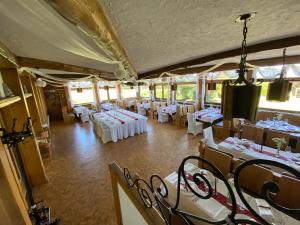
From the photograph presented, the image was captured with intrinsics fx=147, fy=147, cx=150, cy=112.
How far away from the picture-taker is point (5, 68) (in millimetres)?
2525

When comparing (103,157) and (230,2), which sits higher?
(230,2)

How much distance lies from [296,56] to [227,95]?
331 cm

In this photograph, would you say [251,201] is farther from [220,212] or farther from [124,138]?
[124,138]

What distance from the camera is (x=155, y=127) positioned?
22.2ft

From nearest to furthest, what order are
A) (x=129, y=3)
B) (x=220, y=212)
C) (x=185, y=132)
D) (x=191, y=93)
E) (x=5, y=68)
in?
(x=129, y=3)
(x=220, y=212)
(x=5, y=68)
(x=185, y=132)
(x=191, y=93)

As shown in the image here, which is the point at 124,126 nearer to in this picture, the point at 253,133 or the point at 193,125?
the point at 193,125

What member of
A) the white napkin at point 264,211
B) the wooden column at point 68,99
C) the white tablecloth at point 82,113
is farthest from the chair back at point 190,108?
the wooden column at point 68,99

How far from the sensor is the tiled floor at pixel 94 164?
257 centimetres

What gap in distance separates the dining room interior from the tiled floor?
0.09ft

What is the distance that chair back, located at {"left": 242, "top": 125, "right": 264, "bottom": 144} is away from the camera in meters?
3.57

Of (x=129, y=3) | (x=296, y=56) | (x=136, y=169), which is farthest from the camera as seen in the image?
(x=136, y=169)

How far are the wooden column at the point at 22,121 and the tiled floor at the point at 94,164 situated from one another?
31 centimetres

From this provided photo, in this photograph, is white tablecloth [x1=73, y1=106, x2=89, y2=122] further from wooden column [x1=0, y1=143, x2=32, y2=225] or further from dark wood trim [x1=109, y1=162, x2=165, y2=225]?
wooden column [x1=0, y1=143, x2=32, y2=225]

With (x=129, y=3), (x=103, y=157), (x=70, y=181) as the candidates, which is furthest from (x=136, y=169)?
(x=129, y=3)
